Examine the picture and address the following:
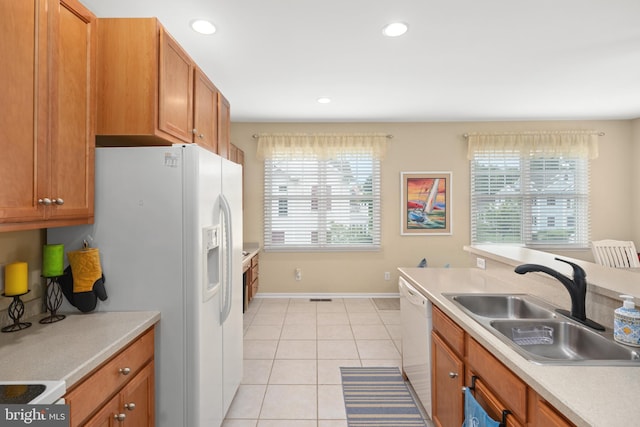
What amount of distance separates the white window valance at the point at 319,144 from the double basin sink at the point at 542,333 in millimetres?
3164

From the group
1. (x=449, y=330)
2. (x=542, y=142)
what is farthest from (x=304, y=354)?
(x=542, y=142)

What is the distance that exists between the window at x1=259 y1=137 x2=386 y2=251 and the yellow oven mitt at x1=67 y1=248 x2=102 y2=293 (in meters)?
3.28

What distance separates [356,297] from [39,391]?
4216 mm

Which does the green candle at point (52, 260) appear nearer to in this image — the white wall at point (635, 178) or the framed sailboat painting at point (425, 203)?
the framed sailboat painting at point (425, 203)

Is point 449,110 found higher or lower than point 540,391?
higher

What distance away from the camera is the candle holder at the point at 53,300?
1.47 metres

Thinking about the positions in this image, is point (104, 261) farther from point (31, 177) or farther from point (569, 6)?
point (569, 6)

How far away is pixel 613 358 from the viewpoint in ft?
3.96

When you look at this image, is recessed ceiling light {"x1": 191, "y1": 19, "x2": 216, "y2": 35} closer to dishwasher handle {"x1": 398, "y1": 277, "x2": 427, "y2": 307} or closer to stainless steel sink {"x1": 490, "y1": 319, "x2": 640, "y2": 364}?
dishwasher handle {"x1": 398, "y1": 277, "x2": 427, "y2": 307}

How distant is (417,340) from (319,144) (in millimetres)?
3262

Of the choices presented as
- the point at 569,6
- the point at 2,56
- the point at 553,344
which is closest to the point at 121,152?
the point at 2,56

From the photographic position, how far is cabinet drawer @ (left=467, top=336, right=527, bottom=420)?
3.49ft

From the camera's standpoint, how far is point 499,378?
3.91 ft
